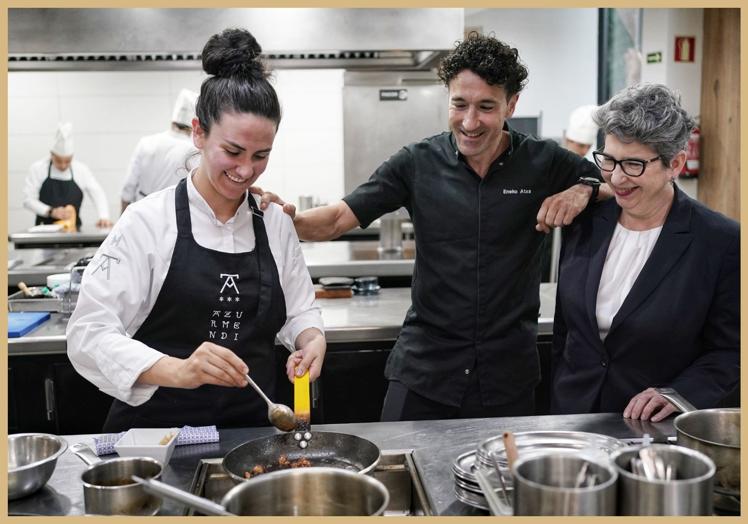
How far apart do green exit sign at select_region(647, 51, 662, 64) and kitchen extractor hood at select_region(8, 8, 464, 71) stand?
7.30 feet

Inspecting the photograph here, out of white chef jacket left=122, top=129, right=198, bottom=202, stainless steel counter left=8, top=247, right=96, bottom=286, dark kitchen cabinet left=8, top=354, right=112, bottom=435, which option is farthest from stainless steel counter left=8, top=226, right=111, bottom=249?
dark kitchen cabinet left=8, top=354, right=112, bottom=435

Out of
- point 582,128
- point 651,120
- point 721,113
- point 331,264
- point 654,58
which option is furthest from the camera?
point 582,128

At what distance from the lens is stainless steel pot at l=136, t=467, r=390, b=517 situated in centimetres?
137

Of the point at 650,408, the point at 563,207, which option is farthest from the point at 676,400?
the point at 563,207

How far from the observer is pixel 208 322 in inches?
82.4

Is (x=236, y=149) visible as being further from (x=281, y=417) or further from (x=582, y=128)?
(x=582, y=128)

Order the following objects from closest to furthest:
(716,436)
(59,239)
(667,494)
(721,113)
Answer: (667,494)
(716,436)
(721,113)
(59,239)

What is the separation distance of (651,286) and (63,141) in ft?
23.2

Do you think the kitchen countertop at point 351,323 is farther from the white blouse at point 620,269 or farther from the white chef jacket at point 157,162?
the white chef jacket at point 157,162

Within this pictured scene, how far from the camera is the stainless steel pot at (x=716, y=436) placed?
1516 millimetres

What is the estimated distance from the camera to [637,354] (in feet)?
7.36

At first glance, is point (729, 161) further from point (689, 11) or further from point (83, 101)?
point (83, 101)

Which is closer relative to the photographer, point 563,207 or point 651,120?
point 651,120

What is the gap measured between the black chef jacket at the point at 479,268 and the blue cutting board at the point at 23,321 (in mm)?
1570
